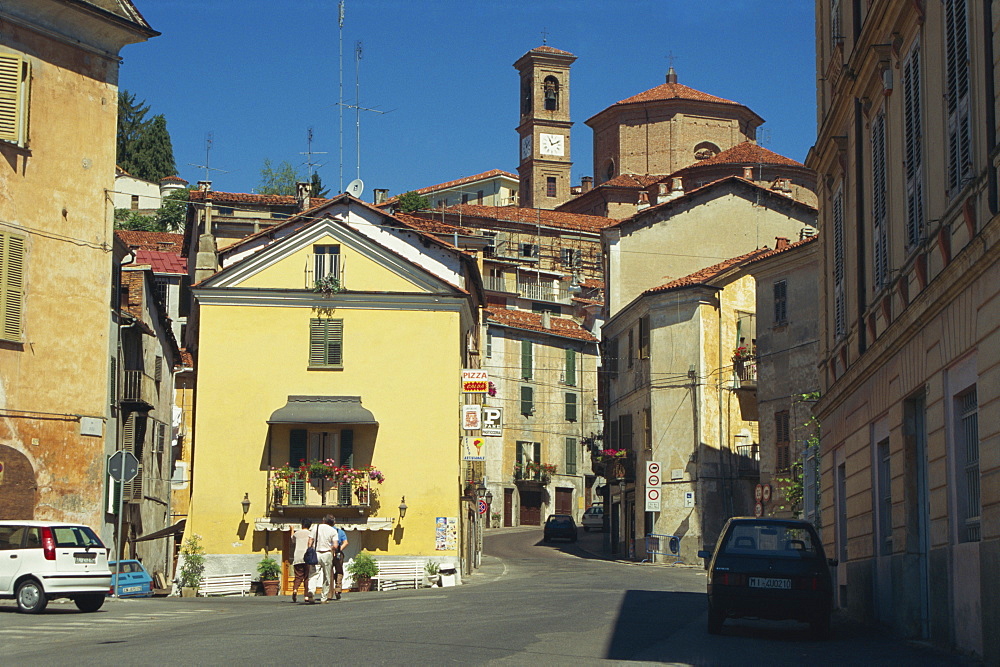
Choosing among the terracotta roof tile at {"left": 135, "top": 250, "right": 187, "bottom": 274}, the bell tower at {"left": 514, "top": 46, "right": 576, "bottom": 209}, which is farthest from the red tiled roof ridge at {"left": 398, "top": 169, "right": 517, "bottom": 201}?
the terracotta roof tile at {"left": 135, "top": 250, "right": 187, "bottom": 274}

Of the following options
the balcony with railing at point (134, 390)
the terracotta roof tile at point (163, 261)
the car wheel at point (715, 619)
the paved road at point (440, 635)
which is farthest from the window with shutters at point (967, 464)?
the terracotta roof tile at point (163, 261)

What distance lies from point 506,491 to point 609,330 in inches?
874

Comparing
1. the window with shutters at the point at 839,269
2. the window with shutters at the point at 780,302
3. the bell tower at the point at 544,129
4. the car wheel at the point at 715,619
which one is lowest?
the car wheel at the point at 715,619

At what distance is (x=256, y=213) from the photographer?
72500 mm

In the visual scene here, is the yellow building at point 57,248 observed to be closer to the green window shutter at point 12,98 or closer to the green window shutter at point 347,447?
the green window shutter at point 12,98

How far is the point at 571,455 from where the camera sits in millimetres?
80250

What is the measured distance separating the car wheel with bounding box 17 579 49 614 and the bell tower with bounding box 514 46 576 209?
10121cm

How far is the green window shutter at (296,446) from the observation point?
122 feet

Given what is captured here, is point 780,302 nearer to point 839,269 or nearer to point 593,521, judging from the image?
point 839,269

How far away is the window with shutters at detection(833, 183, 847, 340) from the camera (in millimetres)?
23284

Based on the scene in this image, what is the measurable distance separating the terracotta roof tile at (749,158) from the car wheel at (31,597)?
2624 inches

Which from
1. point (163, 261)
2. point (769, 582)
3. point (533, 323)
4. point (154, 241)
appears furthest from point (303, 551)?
point (154, 241)

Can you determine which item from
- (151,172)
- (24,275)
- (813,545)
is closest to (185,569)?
(24,275)

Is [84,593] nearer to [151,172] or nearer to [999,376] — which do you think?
[999,376]
